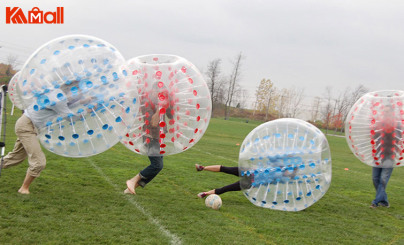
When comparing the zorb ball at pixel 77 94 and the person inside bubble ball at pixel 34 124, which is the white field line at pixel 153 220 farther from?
the person inside bubble ball at pixel 34 124

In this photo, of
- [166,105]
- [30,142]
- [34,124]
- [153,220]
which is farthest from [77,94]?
[153,220]

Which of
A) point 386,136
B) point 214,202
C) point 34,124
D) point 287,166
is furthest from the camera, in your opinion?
point 386,136

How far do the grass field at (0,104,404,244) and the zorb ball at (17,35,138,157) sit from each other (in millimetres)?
967

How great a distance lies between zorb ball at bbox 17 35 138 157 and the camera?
5113mm

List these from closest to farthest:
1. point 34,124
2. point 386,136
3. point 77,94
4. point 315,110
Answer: point 77,94 → point 34,124 → point 386,136 → point 315,110

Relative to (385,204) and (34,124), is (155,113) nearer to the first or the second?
(34,124)

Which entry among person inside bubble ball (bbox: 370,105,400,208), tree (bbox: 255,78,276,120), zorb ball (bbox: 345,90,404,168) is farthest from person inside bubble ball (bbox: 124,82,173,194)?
tree (bbox: 255,78,276,120)

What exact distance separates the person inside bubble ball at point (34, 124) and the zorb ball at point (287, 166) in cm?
294

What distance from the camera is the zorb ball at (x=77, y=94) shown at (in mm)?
5113

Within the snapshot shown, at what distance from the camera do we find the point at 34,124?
17.7 feet

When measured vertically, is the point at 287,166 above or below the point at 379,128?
below

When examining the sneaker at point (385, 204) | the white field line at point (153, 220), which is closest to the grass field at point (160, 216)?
the white field line at point (153, 220)

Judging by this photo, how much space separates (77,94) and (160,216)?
6.74 feet

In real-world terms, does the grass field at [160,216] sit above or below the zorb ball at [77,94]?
below
